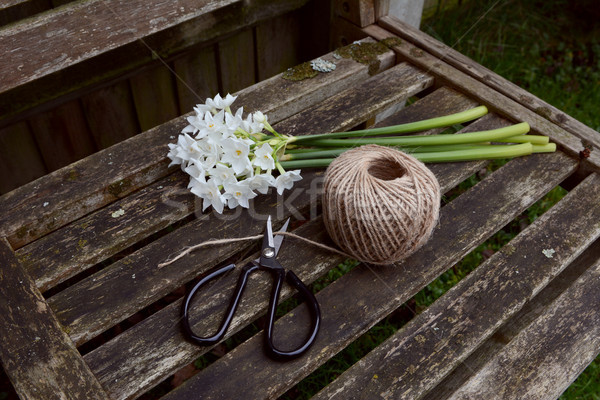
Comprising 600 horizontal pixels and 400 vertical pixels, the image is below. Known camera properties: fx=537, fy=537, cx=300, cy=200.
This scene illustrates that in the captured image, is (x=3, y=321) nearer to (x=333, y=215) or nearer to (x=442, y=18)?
(x=333, y=215)

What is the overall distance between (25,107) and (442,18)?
2.06m

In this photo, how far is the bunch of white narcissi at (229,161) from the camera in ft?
4.26

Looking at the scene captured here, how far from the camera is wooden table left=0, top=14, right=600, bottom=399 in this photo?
110 cm

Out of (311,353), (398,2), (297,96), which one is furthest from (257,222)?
(398,2)

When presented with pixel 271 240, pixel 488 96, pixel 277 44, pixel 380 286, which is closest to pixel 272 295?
pixel 271 240

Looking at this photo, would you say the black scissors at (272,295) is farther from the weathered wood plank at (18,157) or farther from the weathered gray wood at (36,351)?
the weathered wood plank at (18,157)

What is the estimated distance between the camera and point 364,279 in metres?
1.27

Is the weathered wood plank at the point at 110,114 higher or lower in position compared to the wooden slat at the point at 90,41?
lower

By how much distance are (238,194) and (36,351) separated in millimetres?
551

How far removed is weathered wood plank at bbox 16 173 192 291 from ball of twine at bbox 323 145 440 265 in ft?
1.32

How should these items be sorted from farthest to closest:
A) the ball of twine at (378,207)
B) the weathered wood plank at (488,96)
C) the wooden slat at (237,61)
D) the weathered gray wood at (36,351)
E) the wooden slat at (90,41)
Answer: the wooden slat at (237,61)
the weathered wood plank at (488,96)
the wooden slat at (90,41)
the ball of twine at (378,207)
the weathered gray wood at (36,351)

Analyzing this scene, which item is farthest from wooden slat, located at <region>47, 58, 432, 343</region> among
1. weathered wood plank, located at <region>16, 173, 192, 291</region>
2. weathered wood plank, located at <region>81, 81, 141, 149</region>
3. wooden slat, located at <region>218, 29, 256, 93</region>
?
wooden slat, located at <region>218, 29, 256, 93</region>

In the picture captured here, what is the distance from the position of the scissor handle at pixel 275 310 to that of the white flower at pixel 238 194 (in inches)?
7.9

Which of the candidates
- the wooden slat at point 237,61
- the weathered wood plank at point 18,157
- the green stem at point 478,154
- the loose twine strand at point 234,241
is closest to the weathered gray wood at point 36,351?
the loose twine strand at point 234,241
